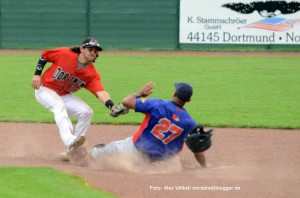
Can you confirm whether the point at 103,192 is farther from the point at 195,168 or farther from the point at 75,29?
the point at 75,29

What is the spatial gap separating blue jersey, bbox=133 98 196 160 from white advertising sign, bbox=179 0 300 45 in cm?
1941

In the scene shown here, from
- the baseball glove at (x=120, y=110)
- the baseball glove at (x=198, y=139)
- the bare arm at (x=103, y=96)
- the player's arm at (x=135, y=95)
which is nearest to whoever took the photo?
the player's arm at (x=135, y=95)

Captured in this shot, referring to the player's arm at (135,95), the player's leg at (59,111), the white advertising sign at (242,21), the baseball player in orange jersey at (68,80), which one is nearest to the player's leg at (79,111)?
the baseball player in orange jersey at (68,80)

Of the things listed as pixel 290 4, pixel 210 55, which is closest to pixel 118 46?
pixel 210 55

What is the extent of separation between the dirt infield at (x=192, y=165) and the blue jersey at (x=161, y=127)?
198mm

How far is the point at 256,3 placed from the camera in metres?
28.5

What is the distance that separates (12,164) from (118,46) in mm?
20392

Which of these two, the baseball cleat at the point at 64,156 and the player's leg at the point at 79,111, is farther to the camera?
the player's leg at the point at 79,111

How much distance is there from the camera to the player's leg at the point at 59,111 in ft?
31.8

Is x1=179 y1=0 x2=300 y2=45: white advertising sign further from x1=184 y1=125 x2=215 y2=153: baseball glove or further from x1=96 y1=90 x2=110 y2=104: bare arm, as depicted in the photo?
x1=184 y1=125 x2=215 y2=153: baseball glove

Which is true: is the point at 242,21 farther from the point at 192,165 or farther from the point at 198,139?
the point at 198,139

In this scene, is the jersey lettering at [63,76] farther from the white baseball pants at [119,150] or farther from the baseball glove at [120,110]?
the white baseball pants at [119,150]

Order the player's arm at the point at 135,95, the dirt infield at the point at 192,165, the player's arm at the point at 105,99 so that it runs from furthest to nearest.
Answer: the player's arm at the point at 105,99, the player's arm at the point at 135,95, the dirt infield at the point at 192,165

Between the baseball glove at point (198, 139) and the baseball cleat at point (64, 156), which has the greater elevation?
the baseball glove at point (198, 139)
